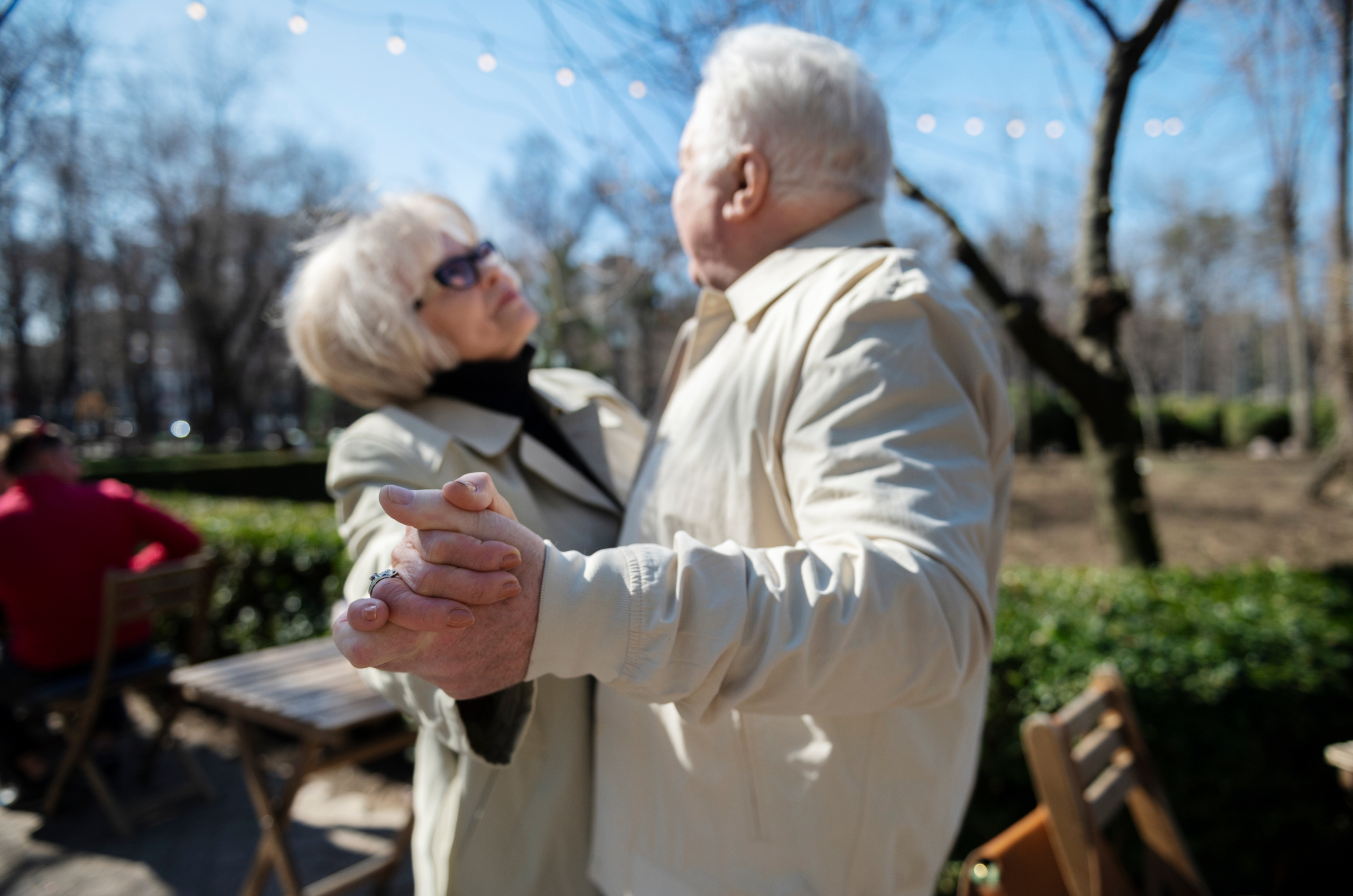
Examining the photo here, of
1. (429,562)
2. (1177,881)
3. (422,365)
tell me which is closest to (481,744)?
(429,562)

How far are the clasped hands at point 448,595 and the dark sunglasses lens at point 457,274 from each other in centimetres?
108

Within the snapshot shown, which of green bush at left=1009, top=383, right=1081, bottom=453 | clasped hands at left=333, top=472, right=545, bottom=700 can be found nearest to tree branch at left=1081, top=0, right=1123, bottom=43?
clasped hands at left=333, top=472, right=545, bottom=700

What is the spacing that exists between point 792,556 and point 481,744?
579 millimetres

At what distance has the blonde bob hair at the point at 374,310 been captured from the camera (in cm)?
160

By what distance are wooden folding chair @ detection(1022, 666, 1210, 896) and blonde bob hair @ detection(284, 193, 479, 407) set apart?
1.66m

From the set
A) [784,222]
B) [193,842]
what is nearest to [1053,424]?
[193,842]

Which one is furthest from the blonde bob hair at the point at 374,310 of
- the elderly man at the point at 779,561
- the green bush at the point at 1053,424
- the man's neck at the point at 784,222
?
the green bush at the point at 1053,424

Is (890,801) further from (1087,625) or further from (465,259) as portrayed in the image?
(1087,625)

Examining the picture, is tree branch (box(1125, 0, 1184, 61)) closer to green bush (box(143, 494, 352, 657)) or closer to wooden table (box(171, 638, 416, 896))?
wooden table (box(171, 638, 416, 896))

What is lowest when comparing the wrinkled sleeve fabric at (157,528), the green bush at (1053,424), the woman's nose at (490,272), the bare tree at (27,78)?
→ the green bush at (1053,424)

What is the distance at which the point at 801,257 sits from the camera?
4.07 feet

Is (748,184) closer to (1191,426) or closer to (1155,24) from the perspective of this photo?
(1155,24)

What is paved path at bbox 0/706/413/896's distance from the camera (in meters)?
3.35

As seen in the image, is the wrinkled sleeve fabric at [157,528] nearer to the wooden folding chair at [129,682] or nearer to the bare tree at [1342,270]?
the wooden folding chair at [129,682]
